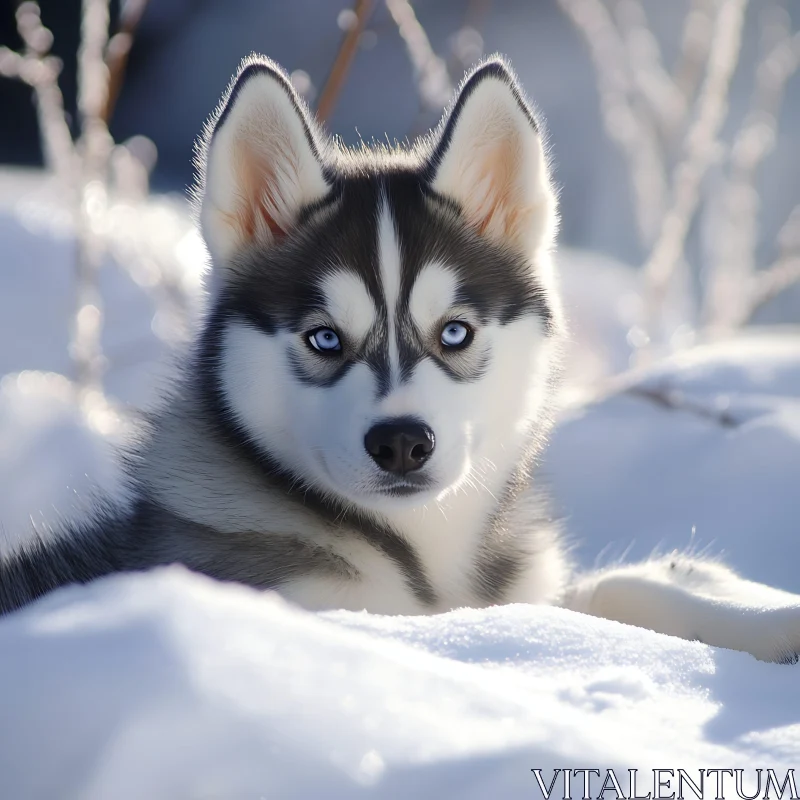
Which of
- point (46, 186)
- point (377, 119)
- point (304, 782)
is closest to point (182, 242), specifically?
point (46, 186)

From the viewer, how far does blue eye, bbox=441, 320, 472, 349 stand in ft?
6.07

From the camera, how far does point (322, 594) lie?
5.34 ft

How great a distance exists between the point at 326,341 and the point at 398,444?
28cm

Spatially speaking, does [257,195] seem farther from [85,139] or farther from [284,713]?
[85,139]

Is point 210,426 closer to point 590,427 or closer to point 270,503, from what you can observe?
point 270,503

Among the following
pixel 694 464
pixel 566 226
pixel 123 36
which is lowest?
pixel 694 464

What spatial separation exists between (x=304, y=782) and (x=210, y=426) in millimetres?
1153

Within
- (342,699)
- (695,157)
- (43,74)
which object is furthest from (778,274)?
(342,699)

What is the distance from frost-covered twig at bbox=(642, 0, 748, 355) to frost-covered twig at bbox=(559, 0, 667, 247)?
1.40ft

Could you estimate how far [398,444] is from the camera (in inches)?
64.3

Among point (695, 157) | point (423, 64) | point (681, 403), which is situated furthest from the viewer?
point (695, 157)

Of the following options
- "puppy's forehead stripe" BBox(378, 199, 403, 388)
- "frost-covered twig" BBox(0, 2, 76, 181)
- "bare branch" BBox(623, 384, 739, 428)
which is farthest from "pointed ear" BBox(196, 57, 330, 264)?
"frost-covered twig" BBox(0, 2, 76, 181)

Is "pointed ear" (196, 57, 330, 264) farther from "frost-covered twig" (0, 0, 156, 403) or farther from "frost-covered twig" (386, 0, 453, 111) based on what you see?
"frost-covered twig" (0, 0, 156, 403)

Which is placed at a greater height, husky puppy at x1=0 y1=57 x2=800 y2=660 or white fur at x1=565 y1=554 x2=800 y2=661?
husky puppy at x1=0 y1=57 x2=800 y2=660
